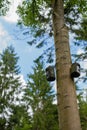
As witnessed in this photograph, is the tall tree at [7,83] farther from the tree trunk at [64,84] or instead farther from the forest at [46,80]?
the tree trunk at [64,84]

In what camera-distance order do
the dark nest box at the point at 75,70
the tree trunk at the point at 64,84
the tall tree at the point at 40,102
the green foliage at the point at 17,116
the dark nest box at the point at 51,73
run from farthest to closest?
the green foliage at the point at 17,116
the tall tree at the point at 40,102
the dark nest box at the point at 51,73
the dark nest box at the point at 75,70
the tree trunk at the point at 64,84

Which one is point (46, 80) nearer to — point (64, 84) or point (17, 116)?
point (64, 84)

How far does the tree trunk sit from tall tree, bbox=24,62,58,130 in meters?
21.2

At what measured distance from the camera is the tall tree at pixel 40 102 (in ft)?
82.9

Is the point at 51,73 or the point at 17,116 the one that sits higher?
the point at 17,116

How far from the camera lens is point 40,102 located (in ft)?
91.9

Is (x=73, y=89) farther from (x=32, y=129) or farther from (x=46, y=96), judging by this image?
(x=46, y=96)

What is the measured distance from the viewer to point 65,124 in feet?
10.5

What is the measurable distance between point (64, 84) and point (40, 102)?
975 inches

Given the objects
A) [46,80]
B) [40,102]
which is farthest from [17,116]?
[46,80]

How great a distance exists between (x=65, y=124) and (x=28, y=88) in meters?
26.8

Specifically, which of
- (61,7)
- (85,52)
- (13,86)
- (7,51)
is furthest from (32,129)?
(61,7)

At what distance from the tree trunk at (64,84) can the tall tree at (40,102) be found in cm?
2124

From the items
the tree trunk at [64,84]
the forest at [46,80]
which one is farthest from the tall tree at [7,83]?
the tree trunk at [64,84]
